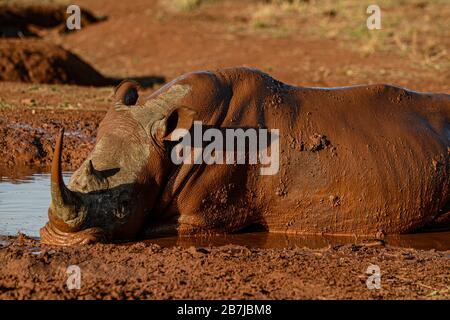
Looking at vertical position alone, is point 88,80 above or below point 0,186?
above

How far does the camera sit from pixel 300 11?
23969 mm

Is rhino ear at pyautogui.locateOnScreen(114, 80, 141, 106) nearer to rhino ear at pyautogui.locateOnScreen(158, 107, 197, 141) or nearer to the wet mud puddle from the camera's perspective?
rhino ear at pyautogui.locateOnScreen(158, 107, 197, 141)

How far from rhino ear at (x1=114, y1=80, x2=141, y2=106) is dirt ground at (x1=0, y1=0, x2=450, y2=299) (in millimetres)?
1191

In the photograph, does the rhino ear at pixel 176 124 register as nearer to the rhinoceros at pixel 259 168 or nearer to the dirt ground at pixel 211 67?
the rhinoceros at pixel 259 168

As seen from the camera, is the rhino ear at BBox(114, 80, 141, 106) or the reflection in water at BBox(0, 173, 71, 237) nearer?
the rhino ear at BBox(114, 80, 141, 106)

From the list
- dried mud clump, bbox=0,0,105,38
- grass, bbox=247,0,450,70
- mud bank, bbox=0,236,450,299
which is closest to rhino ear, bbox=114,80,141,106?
mud bank, bbox=0,236,450,299

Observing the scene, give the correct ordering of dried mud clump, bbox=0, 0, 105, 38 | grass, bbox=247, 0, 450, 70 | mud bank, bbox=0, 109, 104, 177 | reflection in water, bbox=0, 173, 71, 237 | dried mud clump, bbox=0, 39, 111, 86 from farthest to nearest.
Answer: dried mud clump, bbox=0, 0, 105, 38, grass, bbox=247, 0, 450, 70, dried mud clump, bbox=0, 39, 111, 86, mud bank, bbox=0, 109, 104, 177, reflection in water, bbox=0, 173, 71, 237

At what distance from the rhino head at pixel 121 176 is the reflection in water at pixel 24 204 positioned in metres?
0.61

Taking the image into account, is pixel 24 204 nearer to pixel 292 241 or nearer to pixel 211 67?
pixel 292 241

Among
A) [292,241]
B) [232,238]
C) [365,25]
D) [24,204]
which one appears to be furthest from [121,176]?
[365,25]

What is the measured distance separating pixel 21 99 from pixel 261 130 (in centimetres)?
630

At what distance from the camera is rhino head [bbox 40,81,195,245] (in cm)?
672
